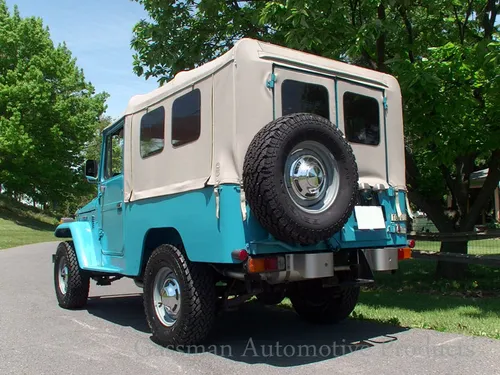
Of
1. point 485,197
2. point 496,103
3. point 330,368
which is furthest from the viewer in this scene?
point 485,197

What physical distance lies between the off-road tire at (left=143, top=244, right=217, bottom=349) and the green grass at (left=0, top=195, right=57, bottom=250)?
1821cm

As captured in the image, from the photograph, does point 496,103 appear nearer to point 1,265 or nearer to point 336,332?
point 336,332

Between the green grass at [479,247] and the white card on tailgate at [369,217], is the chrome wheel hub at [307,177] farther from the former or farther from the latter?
the green grass at [479,247]

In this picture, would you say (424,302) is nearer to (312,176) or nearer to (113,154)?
(312,176)

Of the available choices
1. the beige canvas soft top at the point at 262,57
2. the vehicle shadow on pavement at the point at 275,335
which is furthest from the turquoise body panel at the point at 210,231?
the beige canvas soft top at the point at 262,57

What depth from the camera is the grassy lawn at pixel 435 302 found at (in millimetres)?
6215

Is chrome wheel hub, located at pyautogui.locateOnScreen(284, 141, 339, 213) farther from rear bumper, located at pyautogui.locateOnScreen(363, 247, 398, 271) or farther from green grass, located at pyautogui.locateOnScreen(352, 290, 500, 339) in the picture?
green grass, located at pyautogui.locateOnScreen(352, 290, 500, 339)

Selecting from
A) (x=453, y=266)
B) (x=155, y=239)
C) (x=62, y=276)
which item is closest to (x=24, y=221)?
(x=62, y=276)

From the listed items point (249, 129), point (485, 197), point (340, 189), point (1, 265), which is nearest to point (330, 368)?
point (340, 189)

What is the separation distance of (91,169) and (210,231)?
12.0 ft

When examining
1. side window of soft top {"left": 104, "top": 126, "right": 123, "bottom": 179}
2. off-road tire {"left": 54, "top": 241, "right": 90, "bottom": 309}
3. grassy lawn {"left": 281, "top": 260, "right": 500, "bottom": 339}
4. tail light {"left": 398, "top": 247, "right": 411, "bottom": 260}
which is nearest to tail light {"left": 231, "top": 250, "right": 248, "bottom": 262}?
tail light {"left": 398, "top": 247, "right": 411, "bottom": 260}

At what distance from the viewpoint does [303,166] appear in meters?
4.80

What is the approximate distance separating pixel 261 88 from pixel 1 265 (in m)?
12.3

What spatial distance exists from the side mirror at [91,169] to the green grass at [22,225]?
15.4 metres
